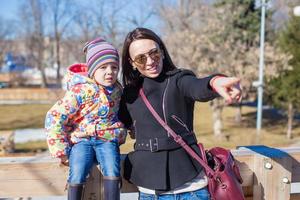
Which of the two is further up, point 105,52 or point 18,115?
point 105,52

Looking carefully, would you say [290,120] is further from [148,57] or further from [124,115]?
[148,57]

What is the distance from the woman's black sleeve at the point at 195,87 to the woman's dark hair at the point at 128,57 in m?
0.14

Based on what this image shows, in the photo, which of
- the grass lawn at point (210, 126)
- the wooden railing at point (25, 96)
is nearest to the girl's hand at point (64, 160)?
the grass lawn at point (210, 126)

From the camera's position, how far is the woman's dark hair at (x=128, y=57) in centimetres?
225

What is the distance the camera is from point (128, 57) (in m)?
2.35

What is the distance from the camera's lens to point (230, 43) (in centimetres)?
2044

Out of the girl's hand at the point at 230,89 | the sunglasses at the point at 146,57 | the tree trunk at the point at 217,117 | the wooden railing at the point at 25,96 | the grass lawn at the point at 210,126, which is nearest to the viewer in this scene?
the girl's hand at the point at 230,89

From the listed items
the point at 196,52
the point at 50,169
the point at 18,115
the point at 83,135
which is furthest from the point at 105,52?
the point at 18,115

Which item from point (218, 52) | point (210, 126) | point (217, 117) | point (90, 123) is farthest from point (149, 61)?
point (210, 126)

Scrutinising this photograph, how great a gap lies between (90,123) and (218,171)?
70 cm

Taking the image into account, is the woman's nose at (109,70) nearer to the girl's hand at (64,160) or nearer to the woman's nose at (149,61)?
the woman's nose at (149,61)

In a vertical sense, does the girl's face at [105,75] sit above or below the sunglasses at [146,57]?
below

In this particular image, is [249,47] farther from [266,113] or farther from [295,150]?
[295,150]

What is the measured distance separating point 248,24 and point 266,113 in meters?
7.91
